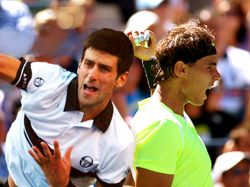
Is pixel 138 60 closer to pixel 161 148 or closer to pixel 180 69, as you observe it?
pixel 180 69

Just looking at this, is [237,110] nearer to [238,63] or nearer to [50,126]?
[238,63]

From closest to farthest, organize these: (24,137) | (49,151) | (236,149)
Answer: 1. (49,151)
2. (24,137)
3. (236,149)

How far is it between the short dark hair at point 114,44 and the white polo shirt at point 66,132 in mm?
223

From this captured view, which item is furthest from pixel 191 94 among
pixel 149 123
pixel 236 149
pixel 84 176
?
pixel 236 149

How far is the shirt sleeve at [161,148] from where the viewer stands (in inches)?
189

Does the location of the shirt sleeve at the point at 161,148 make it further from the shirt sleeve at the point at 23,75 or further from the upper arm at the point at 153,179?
the shirt sleeve at the point at 23,75

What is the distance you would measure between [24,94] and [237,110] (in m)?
4.22

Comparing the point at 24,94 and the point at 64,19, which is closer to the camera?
the point at 24,94

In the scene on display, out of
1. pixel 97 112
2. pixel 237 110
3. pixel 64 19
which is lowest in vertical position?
pixel 237 110

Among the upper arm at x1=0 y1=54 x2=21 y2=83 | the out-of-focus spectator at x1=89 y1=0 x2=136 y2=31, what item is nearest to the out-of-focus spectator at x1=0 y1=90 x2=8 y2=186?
the upper arm at x1=0 y1=54 x2=21 y2=83

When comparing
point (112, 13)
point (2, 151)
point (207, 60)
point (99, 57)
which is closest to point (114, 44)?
point (99, 57)

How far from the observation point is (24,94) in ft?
17.0

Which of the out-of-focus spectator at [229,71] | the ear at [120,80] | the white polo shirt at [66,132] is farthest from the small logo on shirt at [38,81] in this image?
the out-of-focus spectator at [229,71]

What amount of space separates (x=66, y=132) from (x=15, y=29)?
3.01 metres
